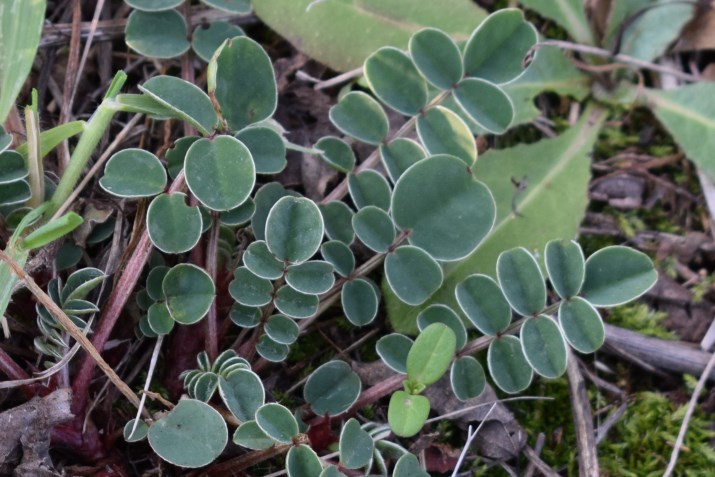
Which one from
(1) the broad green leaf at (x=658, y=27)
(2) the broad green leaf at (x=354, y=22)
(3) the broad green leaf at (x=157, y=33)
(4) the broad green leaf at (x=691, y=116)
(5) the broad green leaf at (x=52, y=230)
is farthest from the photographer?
(1) the broad green leaf at (x=658, y=27)

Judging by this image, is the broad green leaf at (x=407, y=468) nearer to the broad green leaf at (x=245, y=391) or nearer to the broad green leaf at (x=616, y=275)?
the broad green leaf at (x=245, y=391)

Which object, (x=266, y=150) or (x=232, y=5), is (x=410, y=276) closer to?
(x=266, y=150)

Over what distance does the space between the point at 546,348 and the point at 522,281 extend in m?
0.14

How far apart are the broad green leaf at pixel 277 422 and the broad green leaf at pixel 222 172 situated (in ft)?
1.22

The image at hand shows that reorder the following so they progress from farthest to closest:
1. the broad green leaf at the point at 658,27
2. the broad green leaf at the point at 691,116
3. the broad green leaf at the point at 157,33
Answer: the broad green leaf at the point at 658,27
the broad green leaf at the point at 691,116
the broad green leaf at the point at 157,33

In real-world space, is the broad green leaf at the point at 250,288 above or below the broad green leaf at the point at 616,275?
below

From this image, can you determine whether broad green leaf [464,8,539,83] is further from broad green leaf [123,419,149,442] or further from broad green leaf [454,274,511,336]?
broad green leaf [123,419,149,442]

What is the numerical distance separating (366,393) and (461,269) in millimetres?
436

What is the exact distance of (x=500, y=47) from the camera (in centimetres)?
159

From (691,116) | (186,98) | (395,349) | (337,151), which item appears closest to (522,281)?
(395,349)

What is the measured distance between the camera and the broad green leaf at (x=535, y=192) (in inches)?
71.0

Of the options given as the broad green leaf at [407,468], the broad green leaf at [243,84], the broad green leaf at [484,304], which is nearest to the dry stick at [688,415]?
the broad green leaf at [484,304]

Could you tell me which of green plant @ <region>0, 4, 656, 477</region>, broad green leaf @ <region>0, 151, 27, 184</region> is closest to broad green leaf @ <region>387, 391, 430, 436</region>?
green plant @ <region>0, 4, 656, 477</region>

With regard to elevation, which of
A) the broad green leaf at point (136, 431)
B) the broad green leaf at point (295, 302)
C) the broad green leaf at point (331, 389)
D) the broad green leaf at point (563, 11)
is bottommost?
the broad green leaf at point (136, 431)
